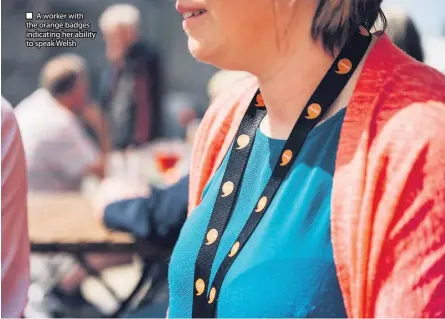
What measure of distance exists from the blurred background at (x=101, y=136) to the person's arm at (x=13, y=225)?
3.7 inches

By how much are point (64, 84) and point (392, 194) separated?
4036 mm

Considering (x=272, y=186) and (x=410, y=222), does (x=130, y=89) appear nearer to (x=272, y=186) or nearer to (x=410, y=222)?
(x=272, y=186)

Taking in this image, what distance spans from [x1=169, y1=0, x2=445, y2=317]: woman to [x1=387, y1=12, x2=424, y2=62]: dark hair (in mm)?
1073

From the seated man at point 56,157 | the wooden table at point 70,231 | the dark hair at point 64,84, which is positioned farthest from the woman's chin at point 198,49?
the dark hair at point 64,84

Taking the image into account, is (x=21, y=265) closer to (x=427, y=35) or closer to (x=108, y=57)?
(x=427, y=35)

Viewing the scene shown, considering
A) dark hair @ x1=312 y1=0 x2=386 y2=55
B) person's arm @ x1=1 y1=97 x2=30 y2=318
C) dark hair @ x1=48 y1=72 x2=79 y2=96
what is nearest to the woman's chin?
dark hair @ x1=312 y1=0 x2=386 y2=55

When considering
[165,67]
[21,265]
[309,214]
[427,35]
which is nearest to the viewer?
[309,214]

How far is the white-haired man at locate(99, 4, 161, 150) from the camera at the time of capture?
6.12 metres

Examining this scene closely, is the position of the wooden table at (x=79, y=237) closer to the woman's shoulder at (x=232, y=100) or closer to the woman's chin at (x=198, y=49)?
the woman's shoulder at (x=232, y=100)

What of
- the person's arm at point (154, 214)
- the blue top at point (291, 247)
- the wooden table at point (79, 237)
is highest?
the blue top at point (291, 247)

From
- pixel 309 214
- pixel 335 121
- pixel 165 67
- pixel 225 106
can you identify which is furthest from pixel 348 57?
pixel 165 67

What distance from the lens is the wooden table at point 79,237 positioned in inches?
125

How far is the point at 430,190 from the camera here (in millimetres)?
1099

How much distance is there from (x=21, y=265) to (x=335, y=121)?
33.4 inches
